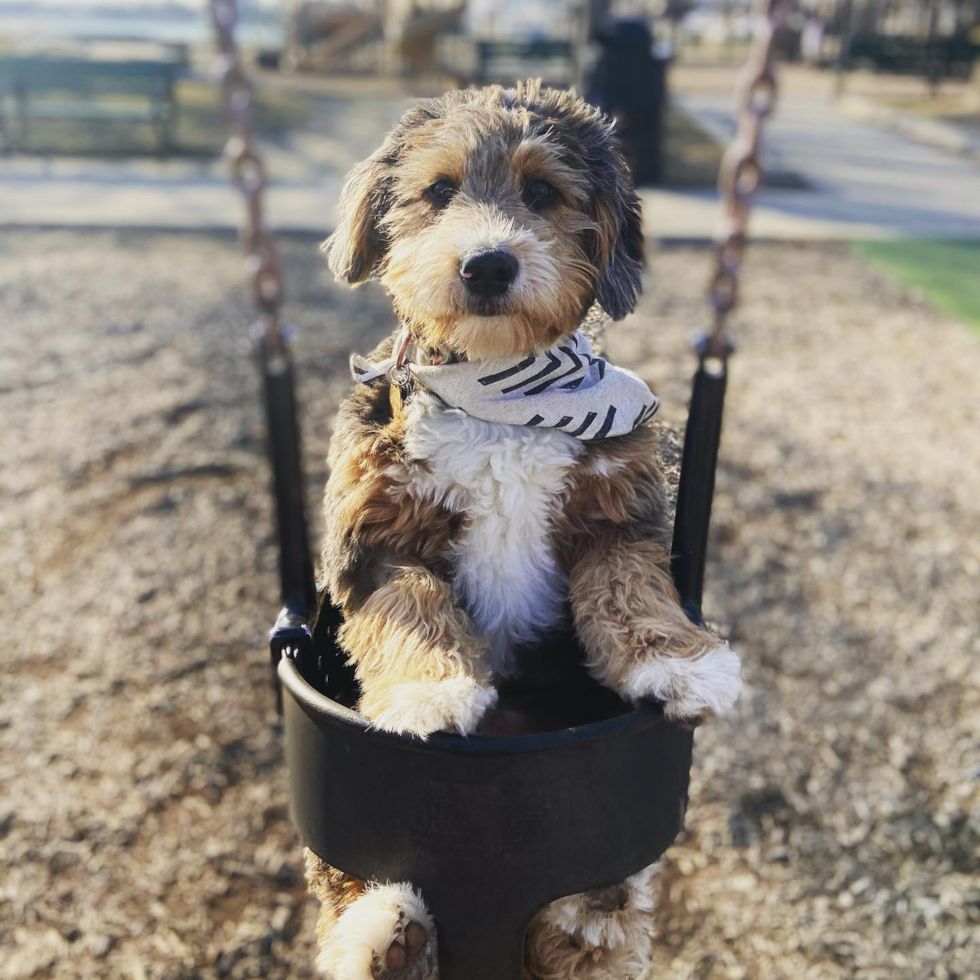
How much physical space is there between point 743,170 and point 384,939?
1.32 m

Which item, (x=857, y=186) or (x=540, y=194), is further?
(x=857, y=186)

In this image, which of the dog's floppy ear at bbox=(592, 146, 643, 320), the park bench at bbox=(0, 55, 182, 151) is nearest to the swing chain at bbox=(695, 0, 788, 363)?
the dog's floppy ear at bbox=(592, 146, 643, 320)

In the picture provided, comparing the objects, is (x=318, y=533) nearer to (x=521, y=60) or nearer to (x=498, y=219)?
(x=498, y=219)

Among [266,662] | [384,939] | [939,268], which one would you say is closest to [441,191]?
[384,939]

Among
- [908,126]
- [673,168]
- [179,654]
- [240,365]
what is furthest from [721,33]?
[179,654]

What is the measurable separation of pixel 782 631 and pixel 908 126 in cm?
1517

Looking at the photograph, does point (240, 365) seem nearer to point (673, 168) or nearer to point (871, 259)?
point (871, 259)

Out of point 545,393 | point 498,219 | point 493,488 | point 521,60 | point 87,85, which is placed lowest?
point 521,60

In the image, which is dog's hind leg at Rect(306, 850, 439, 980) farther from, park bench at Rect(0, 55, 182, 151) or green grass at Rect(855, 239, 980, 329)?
park bench at Rect(0, 55, 182, 151)

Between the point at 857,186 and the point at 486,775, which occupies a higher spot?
the point at 486,775

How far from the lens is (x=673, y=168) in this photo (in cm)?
1284

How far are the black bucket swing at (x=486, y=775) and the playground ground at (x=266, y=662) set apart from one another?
1447mm

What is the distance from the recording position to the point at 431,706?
5.23ft

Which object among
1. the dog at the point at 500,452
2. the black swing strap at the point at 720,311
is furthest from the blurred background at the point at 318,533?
the black swing strap at the point at 720,311
